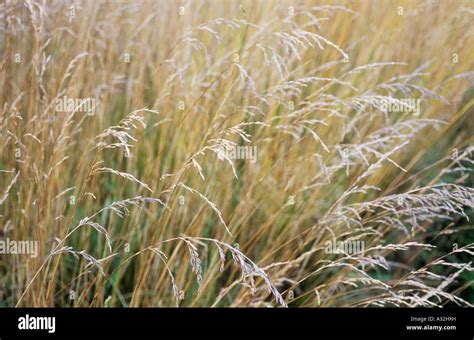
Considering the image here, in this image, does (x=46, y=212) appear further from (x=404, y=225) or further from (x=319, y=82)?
(x=404, y=225)

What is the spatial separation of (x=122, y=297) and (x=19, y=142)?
26.9 inches

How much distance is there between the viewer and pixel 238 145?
2.38 m

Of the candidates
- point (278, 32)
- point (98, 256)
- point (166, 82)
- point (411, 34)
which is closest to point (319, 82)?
point (278, 32)

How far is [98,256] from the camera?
92.2 inches

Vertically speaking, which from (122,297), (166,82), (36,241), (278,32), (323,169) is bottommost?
(122,297)

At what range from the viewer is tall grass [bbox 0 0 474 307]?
230 cm

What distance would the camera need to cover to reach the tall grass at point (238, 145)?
2297 millimetres

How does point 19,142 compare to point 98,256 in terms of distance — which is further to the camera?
point 98,256

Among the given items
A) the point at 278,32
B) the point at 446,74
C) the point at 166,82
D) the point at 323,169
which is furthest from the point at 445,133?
the point at 166,82

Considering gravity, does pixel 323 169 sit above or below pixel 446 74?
below

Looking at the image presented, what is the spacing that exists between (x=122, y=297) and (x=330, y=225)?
0.83 metres

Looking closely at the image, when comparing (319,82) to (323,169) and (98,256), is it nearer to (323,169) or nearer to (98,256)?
(323,169)

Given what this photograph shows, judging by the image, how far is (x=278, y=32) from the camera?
91.4 inches

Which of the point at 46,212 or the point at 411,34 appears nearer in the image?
the point at 46,212
